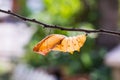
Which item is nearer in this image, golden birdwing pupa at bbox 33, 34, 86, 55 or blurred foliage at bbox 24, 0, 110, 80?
golden birdwing pupa at bbox 33, 34, 86, 55

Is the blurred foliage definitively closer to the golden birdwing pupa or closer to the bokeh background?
the bokeh background

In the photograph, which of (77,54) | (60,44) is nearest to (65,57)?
(77,54)

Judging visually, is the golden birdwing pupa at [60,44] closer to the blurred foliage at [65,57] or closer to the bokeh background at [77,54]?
the bokeh background at [77,54]

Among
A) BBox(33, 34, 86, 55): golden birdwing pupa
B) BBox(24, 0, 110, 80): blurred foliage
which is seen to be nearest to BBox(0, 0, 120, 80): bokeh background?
BBox(24, 0, 110, 80): blurred foliage

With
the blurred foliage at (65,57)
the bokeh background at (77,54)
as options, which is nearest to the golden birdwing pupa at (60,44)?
the bokeh background at (77,54)

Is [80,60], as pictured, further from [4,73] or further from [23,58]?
[4,73]

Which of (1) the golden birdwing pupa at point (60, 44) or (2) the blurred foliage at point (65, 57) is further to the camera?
(2) the blurred foliage at point (65, 57)

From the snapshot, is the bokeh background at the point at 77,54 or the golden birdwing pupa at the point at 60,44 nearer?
the golden birdwing pupa at the point at 60,44

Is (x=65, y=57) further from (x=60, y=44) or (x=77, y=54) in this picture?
(x=60, y=44)
